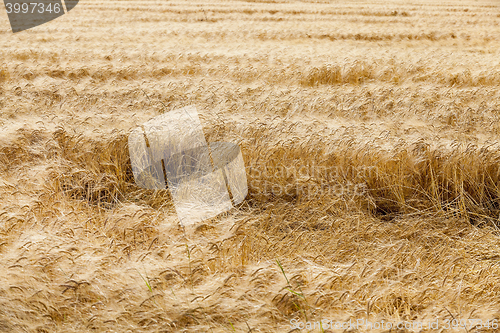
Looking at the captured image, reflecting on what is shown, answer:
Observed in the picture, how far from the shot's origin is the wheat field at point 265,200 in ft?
6.33

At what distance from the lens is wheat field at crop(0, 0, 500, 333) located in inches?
76.0

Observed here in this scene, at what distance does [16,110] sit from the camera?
4.77 m

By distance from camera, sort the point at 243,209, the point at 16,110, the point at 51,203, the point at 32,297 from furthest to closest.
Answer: the point at 16,110, the point at 243,209, the point at 51,203, the point at 32,297

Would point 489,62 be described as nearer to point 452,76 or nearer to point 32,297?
point 452,76

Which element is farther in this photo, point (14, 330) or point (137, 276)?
point (137, 276)

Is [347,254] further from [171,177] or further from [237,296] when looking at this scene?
[171,177]

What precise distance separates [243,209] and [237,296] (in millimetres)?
1467

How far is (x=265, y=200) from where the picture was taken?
3.43 m

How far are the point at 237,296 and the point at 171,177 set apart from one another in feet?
6.27

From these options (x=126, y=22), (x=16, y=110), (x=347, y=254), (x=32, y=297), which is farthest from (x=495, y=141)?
(x=126, y=22)

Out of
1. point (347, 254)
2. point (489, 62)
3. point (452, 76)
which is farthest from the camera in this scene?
point (489, 62)

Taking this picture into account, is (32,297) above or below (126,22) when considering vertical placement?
below

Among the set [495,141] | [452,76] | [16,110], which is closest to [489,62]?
[452,76]

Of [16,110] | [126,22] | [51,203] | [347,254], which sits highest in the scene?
[126,22]
